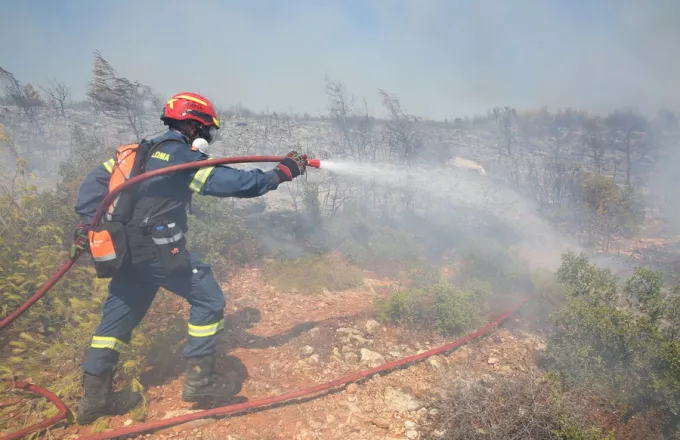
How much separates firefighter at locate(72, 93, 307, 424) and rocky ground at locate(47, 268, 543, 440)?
0.92 feet

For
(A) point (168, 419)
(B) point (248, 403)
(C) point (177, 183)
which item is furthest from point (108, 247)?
(B) point (248, 403)

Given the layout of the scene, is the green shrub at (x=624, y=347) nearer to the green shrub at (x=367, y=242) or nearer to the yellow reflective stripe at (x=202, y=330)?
the yellow reflective stripe at (x=202, y=330)

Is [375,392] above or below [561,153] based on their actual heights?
below

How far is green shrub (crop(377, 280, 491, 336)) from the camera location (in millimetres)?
4098

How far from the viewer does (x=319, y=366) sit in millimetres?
3422

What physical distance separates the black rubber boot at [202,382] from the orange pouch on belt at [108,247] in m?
0.92

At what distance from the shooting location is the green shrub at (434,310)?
13.4 feet

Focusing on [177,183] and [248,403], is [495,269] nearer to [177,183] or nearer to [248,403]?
[248,403]

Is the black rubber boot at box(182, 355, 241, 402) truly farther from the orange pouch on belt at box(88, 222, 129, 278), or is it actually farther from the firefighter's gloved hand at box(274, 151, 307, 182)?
the firefighter's gloved hand at box(274, 151, 307, 182)

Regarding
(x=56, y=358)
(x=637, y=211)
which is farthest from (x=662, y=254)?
(x=56, y=358)

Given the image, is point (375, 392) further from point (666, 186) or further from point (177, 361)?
point (666, 186)

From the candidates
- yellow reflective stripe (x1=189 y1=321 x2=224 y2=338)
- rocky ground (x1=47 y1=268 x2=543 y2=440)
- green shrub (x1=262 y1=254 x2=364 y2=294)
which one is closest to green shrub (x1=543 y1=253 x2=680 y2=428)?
rocky ground (x1=47 y1=268 x2=543 y2=440)

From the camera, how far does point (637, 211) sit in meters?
13.2

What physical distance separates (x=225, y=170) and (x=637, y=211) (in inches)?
624
